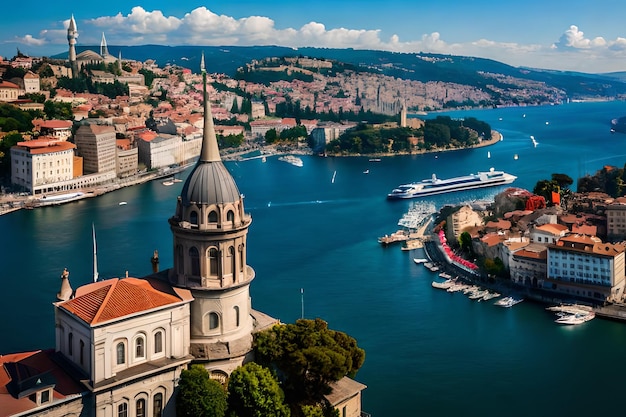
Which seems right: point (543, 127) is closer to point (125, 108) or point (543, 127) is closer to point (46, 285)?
point (125, 108)

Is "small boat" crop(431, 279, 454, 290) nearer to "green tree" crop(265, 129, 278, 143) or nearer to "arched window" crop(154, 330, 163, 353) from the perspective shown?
"arched window" crop(154, 330, 163, 353)

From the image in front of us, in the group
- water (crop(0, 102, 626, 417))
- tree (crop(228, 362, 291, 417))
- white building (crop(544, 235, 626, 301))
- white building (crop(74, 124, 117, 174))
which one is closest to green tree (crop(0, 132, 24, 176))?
white building (crop(74, 124, 117, 174))

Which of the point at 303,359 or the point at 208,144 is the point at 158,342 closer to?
the point at 303,359

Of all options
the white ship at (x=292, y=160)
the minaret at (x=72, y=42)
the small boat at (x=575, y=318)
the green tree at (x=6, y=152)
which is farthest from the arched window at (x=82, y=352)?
the minaret at (x=72, y=42)

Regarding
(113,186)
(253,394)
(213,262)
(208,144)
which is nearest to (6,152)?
(113,186)

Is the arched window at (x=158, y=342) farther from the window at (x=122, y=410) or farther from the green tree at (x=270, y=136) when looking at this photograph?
the green tree at (x=270, y=136)
